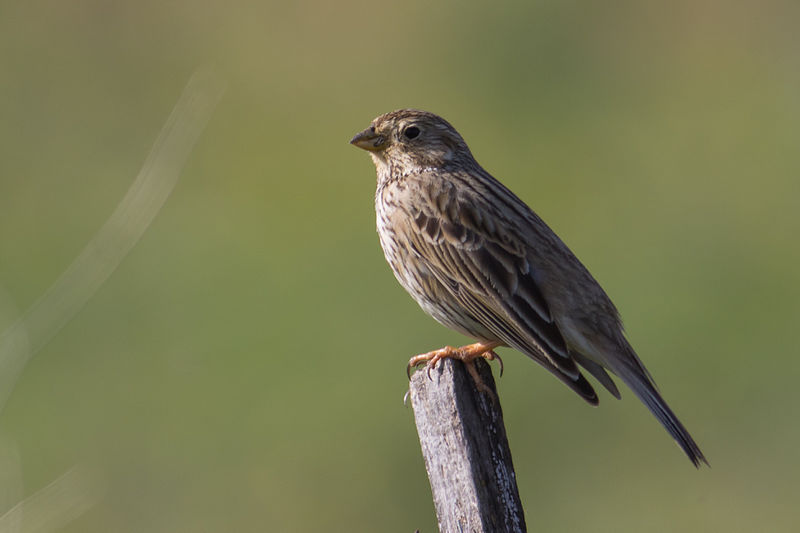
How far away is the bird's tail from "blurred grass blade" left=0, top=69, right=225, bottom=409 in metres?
2.59

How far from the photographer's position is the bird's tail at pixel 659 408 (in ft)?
20.6

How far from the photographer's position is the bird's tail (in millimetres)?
6266

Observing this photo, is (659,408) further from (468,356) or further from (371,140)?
(371,140)

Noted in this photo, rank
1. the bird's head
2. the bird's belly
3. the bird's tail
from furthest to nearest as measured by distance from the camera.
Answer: the bird's head, the bird's belly, the bird's tail

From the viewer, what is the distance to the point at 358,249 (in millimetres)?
15094

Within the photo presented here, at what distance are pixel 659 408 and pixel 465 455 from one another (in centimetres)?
155

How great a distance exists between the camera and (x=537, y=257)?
7020 mm

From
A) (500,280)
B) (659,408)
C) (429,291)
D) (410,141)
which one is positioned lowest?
(659,408)

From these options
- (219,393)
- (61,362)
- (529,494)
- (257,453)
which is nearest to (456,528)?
(529,494)

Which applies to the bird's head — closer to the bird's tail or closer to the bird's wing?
the bird's wing

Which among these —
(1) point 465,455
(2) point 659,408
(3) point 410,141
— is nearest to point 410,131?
(3) point 410,141

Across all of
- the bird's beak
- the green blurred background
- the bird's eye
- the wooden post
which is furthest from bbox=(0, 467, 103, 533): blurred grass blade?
the bird's eye

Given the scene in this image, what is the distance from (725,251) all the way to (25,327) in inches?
406

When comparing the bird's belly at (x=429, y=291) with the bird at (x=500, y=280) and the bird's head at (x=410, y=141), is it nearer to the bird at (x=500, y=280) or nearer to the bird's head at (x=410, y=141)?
the bird at (x=500, y=280)
